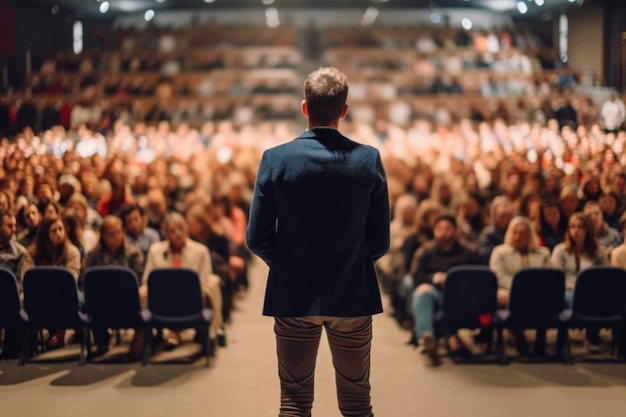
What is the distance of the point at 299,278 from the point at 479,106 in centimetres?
2201

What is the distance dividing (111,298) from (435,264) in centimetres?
247

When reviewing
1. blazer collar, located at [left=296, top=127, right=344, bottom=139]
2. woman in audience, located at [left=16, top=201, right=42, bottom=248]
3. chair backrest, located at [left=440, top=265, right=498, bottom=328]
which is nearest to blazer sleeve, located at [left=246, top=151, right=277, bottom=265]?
blazer collar, located at [left=296, top=127, right=344, bottom=139]

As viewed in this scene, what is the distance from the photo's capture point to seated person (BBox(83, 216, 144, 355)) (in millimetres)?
6734

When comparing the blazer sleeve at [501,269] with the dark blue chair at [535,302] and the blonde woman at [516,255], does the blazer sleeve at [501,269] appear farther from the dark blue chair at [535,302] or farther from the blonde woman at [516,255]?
the dark blue chair at [535,302]

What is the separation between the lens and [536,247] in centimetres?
704

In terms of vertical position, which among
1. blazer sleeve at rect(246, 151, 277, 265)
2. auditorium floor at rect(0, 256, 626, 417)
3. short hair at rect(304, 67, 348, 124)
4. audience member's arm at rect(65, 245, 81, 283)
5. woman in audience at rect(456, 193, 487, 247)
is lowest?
auditorium floor at rect(0, 256, 626, 417)

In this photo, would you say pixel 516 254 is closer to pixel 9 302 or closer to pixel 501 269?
pixel 501 269

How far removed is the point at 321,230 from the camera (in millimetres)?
2951

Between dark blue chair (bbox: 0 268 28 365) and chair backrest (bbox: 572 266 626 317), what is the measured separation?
156 inches

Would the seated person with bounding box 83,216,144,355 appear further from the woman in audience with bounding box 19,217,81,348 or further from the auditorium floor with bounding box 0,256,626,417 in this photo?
the auditorium floor with bounding box 0,256,626,417

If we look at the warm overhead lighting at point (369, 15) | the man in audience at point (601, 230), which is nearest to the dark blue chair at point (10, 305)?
the man in audience at point (601, 230)

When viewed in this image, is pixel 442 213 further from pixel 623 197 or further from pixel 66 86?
pixel 66 86

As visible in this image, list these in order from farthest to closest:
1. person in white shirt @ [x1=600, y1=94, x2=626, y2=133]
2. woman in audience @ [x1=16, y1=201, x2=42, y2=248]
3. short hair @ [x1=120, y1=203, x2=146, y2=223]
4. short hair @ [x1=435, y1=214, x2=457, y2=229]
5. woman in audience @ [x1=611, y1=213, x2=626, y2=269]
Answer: person in white shirt @ [x1=600, y1=94, x2=626, y2=133]
short hair @ [x1=120, y1=203, x2=146, y2=223]
woman in audience @ [x1=16, y1=201, x2=42, y2=248]
woman in audience @ [x1=611, y1=213, x2=626, y2=269]
short hair @ [x1=435, y1=214, x2=457, y2=229]

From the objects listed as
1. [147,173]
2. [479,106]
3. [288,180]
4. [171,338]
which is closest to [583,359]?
[171,338]
